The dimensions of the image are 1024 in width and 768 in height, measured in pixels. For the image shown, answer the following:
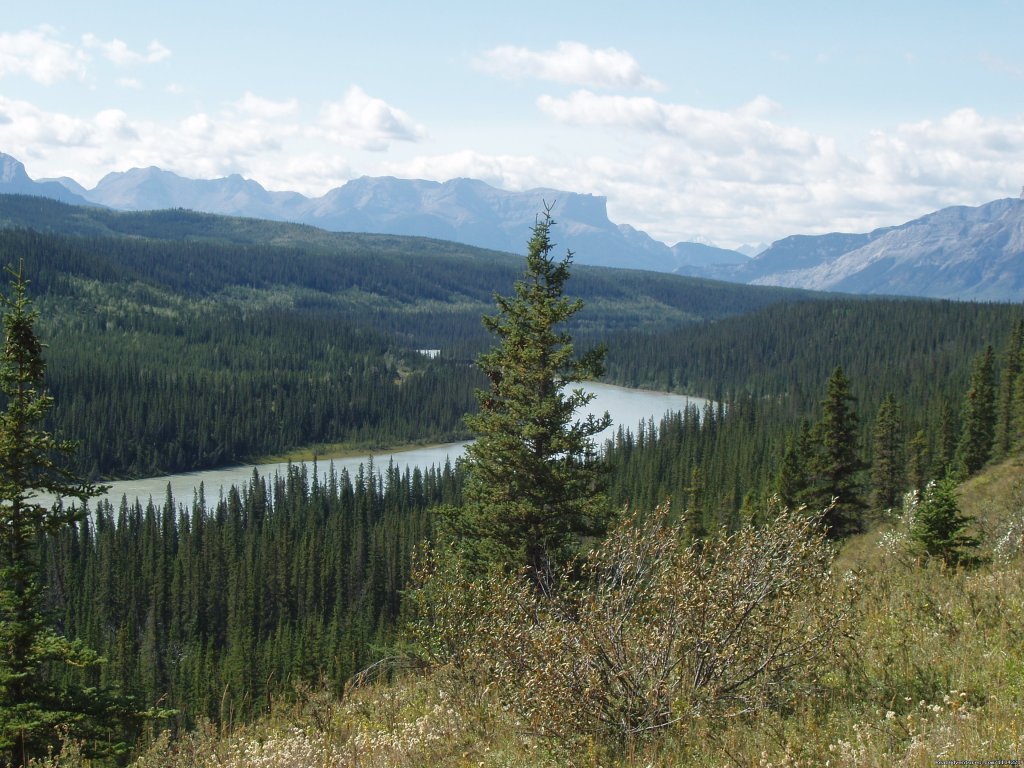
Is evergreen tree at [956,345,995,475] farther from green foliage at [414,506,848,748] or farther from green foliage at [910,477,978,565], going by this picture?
green foliage at [414,506,848,748]

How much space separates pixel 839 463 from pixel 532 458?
25.3m

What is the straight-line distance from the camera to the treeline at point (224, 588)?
58.5m

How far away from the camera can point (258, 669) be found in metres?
55.8

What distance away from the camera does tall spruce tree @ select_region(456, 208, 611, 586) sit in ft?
65.9

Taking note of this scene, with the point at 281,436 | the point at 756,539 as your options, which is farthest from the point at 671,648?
the point at 281,436

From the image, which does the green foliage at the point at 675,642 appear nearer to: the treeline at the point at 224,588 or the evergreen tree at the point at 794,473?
the evergreen tree at the point at 794,473

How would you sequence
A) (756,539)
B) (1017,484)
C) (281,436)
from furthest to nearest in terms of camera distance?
(281,436) < (1017,484) < (756,539)

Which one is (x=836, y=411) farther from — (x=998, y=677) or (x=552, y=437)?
(x=998, y=677)

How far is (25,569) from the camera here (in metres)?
15.2

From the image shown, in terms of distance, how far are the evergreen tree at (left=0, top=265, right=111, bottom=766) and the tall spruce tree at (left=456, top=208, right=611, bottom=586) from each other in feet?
28.6

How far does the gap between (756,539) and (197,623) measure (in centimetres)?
7176

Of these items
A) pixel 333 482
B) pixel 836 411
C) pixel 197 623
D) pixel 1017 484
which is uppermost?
pixel 836 411

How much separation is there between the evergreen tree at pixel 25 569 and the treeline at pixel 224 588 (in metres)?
40.5

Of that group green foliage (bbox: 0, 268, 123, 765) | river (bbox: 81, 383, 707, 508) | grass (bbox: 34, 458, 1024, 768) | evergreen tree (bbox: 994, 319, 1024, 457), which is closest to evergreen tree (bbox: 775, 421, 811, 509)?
evergreen tree (bbox: 994, 319, 1024, 457)
